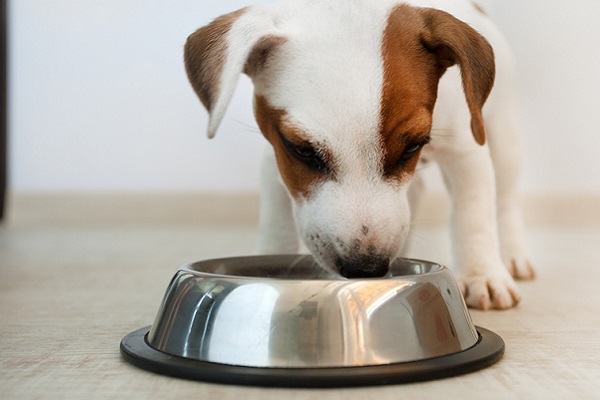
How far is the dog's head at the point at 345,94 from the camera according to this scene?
1.58 m

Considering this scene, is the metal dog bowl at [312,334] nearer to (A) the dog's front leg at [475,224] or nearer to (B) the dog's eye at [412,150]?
(B) the dog's eye at [412,150]

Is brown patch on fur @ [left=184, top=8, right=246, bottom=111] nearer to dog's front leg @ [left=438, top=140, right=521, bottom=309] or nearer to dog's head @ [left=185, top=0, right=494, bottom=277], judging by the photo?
dog's head @ [left=185, top=0, right=494, bottom=277]

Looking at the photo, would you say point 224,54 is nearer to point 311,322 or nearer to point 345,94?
point 345,94

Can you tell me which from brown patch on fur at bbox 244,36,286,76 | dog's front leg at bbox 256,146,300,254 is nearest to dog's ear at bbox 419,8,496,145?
brown patch on fur at bbox 244,36,286,76

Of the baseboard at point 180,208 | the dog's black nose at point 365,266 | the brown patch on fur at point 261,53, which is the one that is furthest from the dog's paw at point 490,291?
the baseboard at point 180,208

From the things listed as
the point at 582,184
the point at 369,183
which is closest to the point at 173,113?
the point at 582,184

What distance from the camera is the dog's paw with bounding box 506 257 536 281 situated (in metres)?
2.50

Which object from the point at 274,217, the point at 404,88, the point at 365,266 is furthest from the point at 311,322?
the point at 274,217

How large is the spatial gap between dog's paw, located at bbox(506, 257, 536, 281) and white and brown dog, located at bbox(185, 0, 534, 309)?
50cm

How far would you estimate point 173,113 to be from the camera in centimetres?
502

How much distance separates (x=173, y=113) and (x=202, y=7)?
63cm

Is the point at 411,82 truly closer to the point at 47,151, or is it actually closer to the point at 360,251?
the point at 360,251

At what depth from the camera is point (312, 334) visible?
4.21 feet

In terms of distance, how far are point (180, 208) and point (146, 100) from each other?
2.17ft
